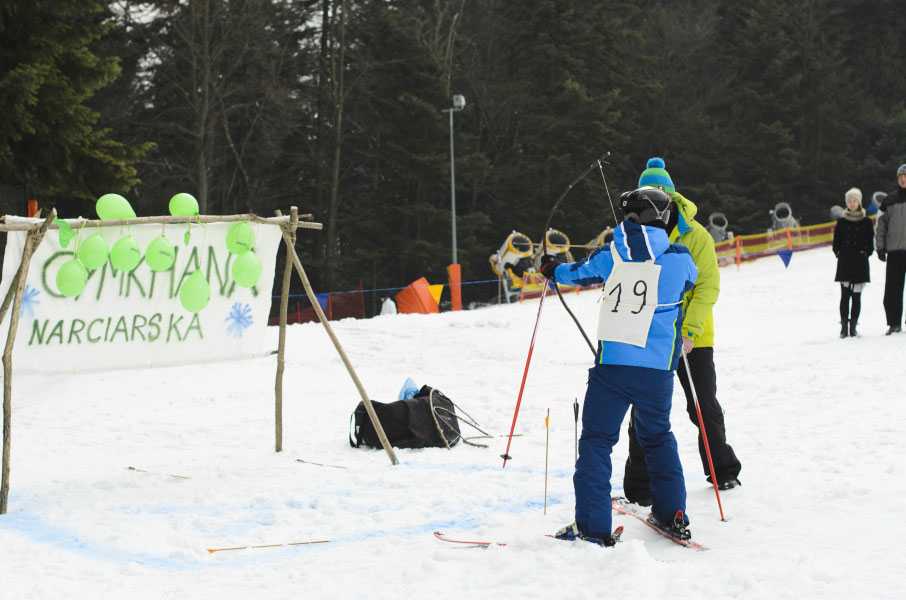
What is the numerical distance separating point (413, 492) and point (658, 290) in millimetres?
2245

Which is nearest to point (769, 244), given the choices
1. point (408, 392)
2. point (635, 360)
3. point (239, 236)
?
point (408, 392)

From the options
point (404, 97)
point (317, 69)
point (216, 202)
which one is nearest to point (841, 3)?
point (404, 97)

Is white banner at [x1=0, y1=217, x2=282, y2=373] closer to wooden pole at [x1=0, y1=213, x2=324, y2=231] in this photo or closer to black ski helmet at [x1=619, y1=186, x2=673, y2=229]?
wooden pole at [x1=0, y1=213, x2=324, y2=231]

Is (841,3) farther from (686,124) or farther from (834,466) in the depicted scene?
(834,466)

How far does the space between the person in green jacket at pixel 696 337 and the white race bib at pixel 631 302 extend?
696mm

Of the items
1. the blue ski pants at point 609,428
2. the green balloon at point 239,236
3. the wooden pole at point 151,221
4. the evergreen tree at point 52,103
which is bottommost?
the blue ski pants at point 609,428

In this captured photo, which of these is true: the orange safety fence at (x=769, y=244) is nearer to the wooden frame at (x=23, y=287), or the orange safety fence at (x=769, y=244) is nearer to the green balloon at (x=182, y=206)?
the wooden frame at (x=23, y=287)

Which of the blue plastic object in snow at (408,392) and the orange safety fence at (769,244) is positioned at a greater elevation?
the orange safety fence at (769,244)

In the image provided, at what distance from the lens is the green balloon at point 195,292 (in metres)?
6.55

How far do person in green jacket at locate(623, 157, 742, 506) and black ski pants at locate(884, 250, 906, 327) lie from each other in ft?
19.3

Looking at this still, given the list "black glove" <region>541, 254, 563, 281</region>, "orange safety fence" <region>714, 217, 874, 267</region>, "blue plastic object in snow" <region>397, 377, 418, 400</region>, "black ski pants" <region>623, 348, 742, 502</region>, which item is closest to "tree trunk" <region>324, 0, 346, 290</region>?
"orange safety fence" <region>714, 217, 874, 267</region>

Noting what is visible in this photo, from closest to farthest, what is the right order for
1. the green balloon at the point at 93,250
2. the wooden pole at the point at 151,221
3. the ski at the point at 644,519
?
the ski at the point at 644,519 < the wooden pole at the point at 151,221 < the green balloon at the point at 93,250

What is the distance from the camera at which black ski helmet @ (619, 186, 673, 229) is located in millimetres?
4305

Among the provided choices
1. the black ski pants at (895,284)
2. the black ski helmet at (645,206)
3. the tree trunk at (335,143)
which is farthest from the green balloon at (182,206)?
the tree trunk at (335,143)
